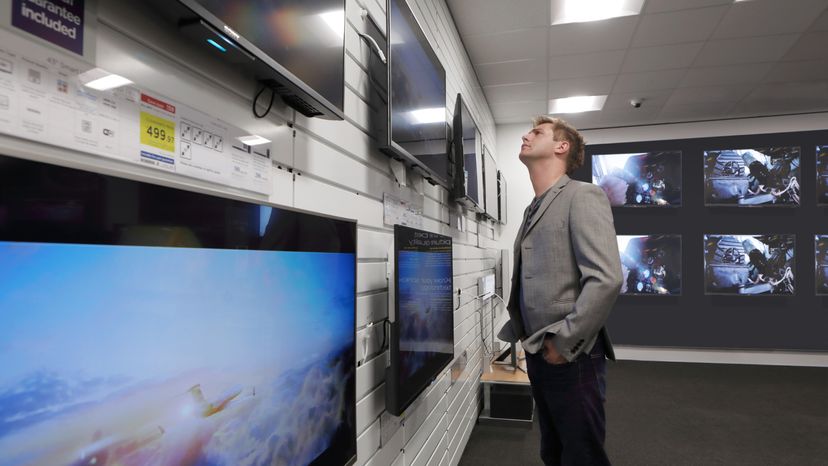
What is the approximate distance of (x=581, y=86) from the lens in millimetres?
4586

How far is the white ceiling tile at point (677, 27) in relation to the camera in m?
3.19

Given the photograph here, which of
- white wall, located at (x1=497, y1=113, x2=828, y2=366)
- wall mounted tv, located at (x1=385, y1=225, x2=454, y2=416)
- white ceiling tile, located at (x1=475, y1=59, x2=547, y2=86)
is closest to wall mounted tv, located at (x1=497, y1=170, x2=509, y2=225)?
white wall, located at (x1=497, y1=113, x2=828, y2=366)

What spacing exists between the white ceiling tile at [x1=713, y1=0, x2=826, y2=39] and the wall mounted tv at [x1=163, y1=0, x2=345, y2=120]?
3.32 meters

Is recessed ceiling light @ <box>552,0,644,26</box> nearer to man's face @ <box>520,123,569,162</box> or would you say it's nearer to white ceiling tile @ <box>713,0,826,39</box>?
white ceiling tile @ <box>713,0,826,39</box>

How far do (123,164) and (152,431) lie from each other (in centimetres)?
39

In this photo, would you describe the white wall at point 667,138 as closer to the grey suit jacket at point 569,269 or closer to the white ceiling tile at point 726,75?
the white ceiling tile at point 726,75

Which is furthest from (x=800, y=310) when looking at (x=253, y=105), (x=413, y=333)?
(x=253, y=105)

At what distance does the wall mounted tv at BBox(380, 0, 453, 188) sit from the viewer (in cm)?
160

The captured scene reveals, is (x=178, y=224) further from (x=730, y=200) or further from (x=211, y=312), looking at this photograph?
(x=730, y=200)

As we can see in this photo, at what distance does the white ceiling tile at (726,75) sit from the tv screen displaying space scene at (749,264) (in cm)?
204

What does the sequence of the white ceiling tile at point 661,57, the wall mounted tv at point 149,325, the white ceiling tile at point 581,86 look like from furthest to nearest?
1. the white ceiling tile at point 581,86
2. the white ceiling tile at point 661,57
3. the wall mounted tv at point 149,325

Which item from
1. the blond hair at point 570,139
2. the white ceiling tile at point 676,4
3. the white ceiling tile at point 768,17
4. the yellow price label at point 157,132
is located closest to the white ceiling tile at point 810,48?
the white ceiling tile at point 768,17

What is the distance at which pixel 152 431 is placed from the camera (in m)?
0.57

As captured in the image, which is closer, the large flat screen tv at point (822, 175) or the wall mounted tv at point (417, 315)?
the wall mounted tv at point (417, 315)
